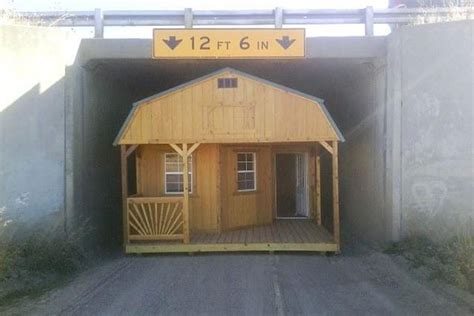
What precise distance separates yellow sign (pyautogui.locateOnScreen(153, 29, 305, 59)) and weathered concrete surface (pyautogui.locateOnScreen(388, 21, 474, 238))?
2.37m

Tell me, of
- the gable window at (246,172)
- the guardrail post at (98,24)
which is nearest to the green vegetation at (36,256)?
the guardrail post at (98,24)

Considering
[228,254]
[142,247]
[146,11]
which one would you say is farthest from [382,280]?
[146,11]

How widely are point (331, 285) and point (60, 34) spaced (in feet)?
24.8

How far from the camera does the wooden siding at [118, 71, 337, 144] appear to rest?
12.4 m

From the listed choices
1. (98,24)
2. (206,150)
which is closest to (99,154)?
(206,150)

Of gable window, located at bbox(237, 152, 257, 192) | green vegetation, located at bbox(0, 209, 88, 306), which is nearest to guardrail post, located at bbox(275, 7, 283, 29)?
gable window, located at bbox(237, 152, 257, 192)

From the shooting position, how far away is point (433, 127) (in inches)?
455

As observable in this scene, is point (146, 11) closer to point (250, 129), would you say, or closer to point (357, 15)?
point (250, 129)

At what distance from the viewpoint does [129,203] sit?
12.8 metres

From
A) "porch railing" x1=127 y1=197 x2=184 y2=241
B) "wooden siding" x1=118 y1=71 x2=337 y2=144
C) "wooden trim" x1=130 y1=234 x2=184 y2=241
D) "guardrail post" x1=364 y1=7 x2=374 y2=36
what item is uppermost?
"guardrail post" x1=364 y1=7 x2=374 y2=36

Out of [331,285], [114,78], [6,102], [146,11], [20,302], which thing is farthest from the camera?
[114,78]

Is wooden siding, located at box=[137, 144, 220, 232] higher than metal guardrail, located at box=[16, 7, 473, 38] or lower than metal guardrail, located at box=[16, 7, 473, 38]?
lower

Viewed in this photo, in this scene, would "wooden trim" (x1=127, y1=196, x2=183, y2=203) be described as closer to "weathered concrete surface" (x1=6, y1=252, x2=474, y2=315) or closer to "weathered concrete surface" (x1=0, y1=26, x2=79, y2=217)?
"weathered concrete surface" (x1=6, y1=252, x2=474, y2=315)

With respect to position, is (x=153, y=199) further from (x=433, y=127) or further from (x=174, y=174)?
(x=433, y=127)
